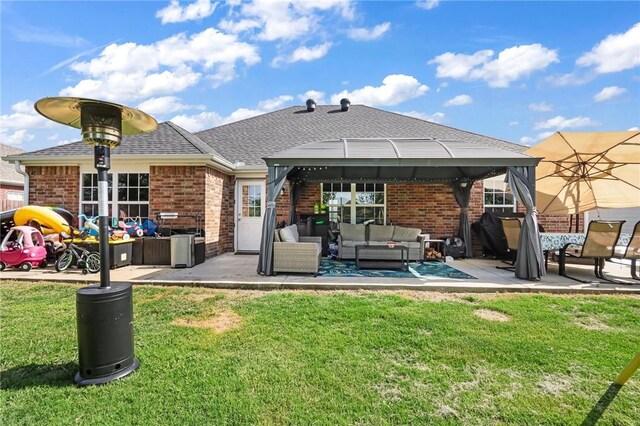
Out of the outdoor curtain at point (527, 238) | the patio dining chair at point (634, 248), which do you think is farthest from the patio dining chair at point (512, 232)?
the patio dining chair at point (634, 248)

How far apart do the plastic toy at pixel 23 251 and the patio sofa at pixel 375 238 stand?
7.29m

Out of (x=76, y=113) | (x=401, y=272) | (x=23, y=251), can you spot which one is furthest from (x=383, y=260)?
(x=23, y=251)

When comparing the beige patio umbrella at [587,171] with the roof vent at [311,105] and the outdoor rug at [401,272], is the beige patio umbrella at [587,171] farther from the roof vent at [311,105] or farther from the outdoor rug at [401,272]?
the roof vent at [311,105]

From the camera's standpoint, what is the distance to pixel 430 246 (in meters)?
Result: 9.85

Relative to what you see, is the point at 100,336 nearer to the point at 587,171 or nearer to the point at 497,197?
the point at 587,171

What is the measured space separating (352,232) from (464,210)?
369 centimetres

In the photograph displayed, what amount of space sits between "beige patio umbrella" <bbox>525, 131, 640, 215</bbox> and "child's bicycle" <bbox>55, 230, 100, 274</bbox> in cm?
1073

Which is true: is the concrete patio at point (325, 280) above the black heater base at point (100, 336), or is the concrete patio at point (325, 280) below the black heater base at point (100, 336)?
below

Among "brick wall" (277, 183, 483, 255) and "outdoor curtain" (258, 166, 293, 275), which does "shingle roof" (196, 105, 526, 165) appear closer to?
"brick wall" (277, 183, 483, 255)

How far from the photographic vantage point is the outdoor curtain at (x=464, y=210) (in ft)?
31.4

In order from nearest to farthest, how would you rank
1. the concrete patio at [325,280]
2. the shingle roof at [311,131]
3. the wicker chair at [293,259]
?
the concrete patio at [325,280], the wicker chair at [293,259], the shingle roof at [311,131]

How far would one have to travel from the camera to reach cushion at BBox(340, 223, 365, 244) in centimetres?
930

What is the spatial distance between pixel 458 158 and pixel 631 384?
4.79 metres

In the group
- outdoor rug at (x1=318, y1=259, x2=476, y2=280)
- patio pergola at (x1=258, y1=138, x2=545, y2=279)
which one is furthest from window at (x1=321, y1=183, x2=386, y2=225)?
patio pergola at (x1=258, y1=138, x2=545, y2=279)
